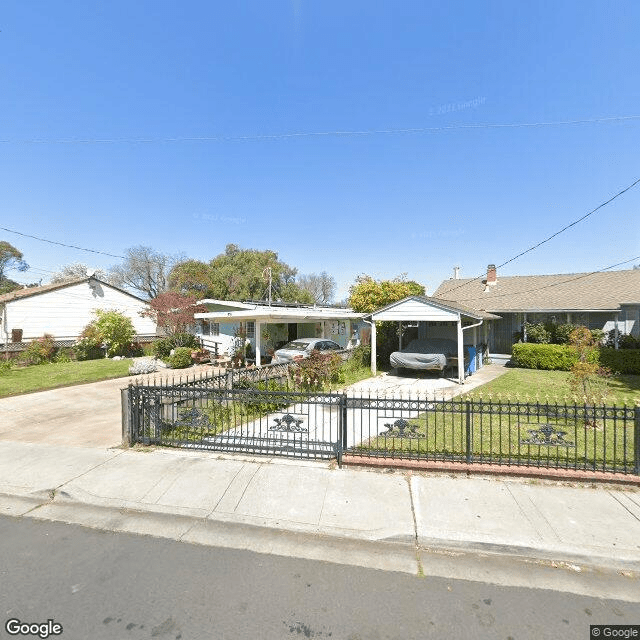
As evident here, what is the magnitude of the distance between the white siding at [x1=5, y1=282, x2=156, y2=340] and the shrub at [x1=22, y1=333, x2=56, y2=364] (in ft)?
7.60

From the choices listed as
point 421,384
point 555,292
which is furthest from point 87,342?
point 555,292

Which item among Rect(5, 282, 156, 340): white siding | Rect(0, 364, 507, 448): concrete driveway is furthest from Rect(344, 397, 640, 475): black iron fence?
Rect(5, 282, 156, 340): white siding

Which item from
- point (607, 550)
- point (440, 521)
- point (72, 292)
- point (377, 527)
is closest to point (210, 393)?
point (377, 527)

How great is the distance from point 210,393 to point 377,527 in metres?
4.15

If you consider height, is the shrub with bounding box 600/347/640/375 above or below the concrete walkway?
above

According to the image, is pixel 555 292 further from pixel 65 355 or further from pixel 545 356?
pixel 65 355

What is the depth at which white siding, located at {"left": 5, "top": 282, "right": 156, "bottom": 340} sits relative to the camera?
21.2 m

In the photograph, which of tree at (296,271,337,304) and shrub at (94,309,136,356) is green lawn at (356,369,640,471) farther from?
tree at (296,271,337,304)

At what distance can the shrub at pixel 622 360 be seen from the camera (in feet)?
46.4

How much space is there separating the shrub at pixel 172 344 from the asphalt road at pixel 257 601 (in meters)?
16.6

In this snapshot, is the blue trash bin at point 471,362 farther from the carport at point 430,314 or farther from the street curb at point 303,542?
the street curb at point 303,542

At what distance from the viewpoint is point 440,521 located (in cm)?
414

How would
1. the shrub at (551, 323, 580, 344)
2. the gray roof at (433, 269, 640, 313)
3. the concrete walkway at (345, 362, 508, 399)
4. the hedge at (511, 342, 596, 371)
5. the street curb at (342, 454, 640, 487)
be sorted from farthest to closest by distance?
the gray roof at (433, 269, 640, 313) < the shrub at (551, 323, 580, 344) < the hedge at (511, 342, 596, 371) < the concrete walkway at (345, 362, 508, 399) < the street curb at (342, 454, 640, 487)

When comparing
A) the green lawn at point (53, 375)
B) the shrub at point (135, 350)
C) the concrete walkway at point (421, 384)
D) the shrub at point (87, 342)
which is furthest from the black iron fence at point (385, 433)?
the shrub at point (135, 350)
